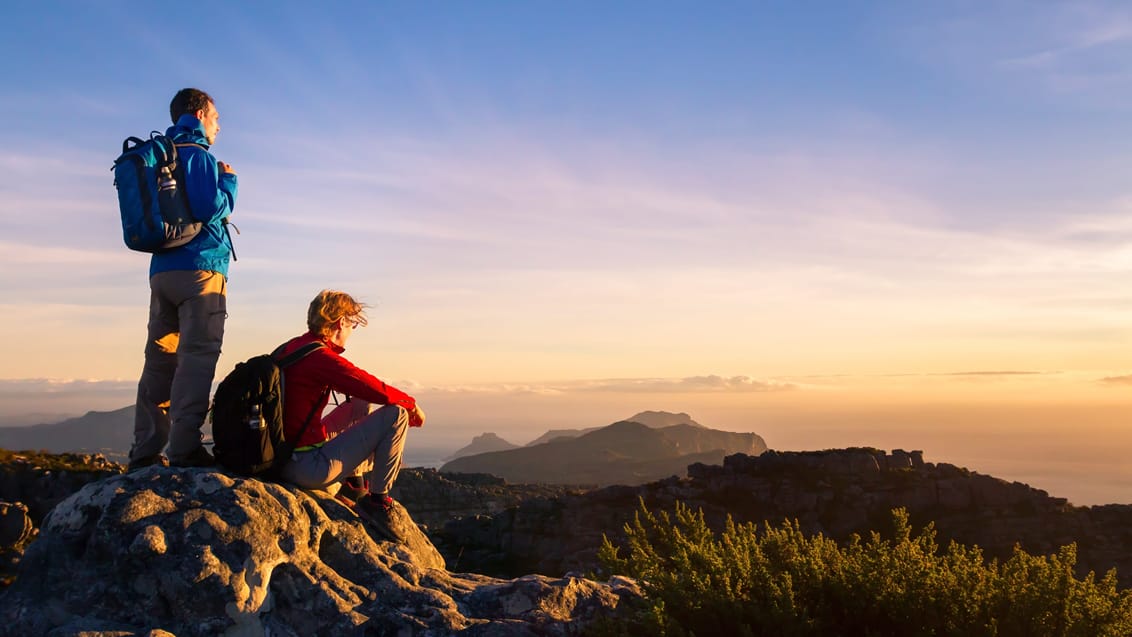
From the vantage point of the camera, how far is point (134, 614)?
6.40 meters

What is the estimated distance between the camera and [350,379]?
25.6 feet

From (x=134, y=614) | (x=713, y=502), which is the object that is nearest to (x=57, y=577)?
(x=134, y=614)

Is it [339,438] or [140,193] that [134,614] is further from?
[140,193]

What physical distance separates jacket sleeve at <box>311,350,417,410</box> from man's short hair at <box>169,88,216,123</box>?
3098mm

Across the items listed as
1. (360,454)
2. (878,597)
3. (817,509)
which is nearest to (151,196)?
(360,454)

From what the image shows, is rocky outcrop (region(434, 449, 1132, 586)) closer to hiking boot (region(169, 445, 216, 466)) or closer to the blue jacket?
hiking boot (region(169, 445, 216, 466))

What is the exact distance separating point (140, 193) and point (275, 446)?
284 centimetres

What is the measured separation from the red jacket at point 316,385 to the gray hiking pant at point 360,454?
168 millimetres

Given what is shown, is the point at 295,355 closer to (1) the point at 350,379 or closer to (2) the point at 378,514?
(1) the point at 350,379

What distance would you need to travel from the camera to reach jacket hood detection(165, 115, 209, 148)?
8227 mm

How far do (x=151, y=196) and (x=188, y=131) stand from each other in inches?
36.8

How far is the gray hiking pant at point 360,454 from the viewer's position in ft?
25.6

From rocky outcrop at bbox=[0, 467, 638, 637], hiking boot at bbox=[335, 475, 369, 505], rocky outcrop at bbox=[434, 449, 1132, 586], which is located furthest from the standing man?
rocky outcrop at bbox=[434, 449, 1132, 586]

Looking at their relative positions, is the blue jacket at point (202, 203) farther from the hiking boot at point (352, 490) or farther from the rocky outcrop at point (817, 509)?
the rocky outcrop at point (817, 509)
